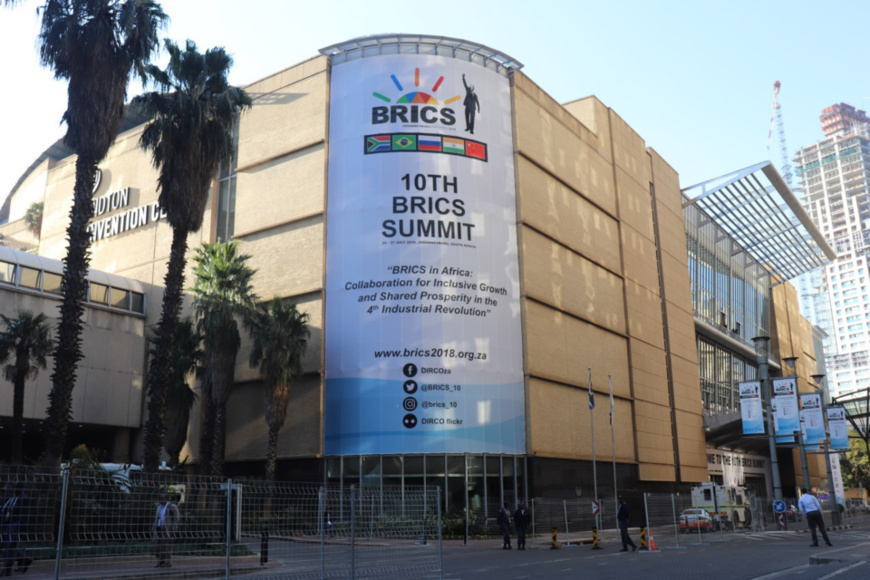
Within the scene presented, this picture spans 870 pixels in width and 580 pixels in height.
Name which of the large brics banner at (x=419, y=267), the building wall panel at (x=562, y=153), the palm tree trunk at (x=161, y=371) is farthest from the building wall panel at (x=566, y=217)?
the palm tree trunk at (x=161, y=371)

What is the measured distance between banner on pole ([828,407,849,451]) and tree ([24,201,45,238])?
58.9 m

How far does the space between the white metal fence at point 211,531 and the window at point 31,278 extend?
1126 inches

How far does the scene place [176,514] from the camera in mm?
12930

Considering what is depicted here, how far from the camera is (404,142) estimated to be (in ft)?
129

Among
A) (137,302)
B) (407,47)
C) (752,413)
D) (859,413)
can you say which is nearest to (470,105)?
(407,47)

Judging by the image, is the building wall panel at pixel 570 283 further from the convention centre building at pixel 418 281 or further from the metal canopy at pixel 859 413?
the metal canopy at pixel 859 413

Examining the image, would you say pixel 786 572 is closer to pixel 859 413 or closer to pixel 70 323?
pixel 70 323

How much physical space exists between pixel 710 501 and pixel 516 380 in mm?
13427

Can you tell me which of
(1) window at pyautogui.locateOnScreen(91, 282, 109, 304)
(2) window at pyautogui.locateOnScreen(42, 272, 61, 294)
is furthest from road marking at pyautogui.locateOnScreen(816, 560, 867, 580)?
(1) window at pyautogui.locateOnScreen(91, 282, 109, 304)

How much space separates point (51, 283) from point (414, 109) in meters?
20.8

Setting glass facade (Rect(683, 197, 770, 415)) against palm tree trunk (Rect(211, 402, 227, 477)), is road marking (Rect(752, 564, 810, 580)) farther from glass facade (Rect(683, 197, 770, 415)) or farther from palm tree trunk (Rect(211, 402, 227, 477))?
glass facade (Rect(683, 197, 770, 415))

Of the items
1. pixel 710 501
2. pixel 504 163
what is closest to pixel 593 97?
pixel 504 163

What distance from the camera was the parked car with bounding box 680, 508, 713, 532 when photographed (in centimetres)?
3641

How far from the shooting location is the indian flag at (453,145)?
1569 inches
